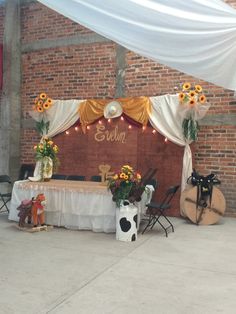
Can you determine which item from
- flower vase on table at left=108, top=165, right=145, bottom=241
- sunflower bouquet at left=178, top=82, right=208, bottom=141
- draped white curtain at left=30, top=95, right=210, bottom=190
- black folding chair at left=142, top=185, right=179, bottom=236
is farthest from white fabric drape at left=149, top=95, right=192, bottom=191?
flower vase on table at left=108, top=165, right=145, bottom=241

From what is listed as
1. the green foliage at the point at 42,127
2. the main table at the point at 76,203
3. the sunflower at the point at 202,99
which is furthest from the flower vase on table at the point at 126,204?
the green foliage at the point at 42,127

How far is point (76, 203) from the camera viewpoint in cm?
564

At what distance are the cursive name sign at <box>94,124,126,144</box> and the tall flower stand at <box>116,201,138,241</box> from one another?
103 inches

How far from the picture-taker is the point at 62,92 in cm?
834

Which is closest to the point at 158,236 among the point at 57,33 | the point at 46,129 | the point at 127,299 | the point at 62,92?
the point at 127,299

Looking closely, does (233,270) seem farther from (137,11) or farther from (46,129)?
(46,129)

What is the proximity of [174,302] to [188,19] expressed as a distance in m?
2.29

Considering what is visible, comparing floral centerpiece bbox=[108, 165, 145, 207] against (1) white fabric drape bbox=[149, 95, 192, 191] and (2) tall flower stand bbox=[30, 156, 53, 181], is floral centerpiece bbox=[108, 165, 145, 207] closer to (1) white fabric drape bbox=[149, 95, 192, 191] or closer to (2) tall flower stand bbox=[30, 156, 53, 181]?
(2) tall flower stand bbox=[30, 156, 53, 181]

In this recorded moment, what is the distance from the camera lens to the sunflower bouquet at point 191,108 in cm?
650

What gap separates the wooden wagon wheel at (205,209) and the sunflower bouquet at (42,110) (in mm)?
3620

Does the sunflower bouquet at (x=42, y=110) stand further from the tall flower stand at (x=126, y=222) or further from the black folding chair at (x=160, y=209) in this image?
the tall flower stand at (x=126, y=222)

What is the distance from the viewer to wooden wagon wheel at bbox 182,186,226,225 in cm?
623

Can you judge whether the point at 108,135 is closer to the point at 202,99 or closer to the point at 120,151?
the point at 120,151

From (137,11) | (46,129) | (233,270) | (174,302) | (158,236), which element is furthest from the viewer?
(46,129)
